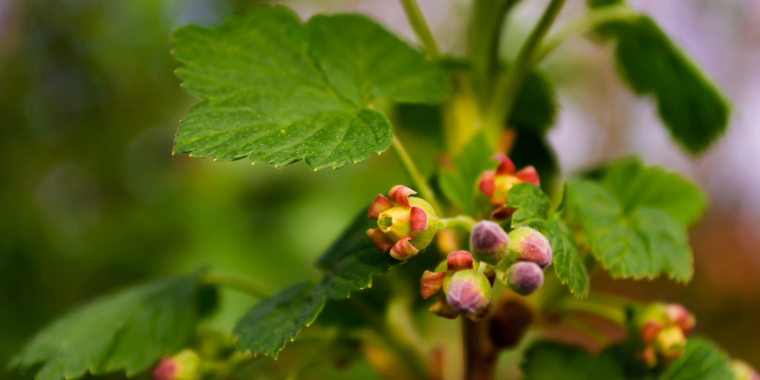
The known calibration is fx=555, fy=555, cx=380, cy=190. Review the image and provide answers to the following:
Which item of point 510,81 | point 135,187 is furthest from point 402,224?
point 135,187

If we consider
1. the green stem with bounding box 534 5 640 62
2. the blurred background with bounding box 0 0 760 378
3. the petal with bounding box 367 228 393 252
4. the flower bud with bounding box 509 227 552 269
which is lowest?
the blurred background with bounding box 0 0 760 378

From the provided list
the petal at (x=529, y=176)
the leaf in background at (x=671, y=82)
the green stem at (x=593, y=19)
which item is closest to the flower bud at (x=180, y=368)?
the petal at (x=529, y=176)

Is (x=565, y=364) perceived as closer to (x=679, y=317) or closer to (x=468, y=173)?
(x=679, y=317)

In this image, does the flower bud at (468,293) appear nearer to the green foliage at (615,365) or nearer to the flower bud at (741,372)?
the green foliage at (615,365)

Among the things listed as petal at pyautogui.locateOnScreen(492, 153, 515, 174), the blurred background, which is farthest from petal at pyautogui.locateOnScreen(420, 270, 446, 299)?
the blurred background

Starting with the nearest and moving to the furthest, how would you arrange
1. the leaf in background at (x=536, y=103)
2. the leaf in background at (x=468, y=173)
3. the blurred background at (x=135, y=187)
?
the leaf in background at (x=468, y=173)
the leaf in background at (x=536, y=103)
the blurred background at (x=135, y=187)

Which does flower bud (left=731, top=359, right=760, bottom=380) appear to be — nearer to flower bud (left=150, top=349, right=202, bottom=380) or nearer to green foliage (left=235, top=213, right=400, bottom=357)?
green foliage (left=235, top=213, right=400, bottom=357)
